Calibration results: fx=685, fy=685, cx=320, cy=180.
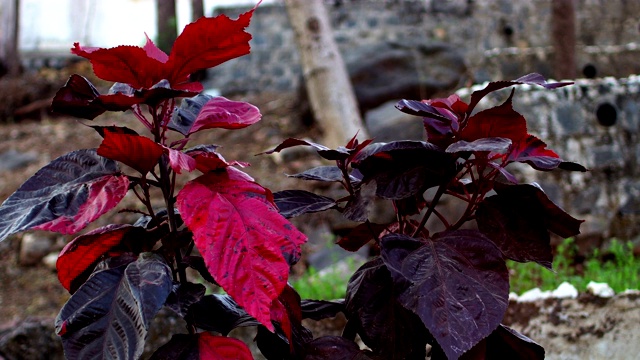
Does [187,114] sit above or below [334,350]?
above

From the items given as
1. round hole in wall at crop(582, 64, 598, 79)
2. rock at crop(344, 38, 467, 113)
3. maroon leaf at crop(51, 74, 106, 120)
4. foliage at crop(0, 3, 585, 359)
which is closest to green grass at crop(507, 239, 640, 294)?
foliage at crop(0, 3, 585, 359)

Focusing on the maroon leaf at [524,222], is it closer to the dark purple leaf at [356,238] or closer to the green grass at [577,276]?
the dark purple leaf at [356,238]

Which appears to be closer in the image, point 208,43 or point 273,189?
point 208,43

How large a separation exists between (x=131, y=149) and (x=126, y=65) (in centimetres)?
13

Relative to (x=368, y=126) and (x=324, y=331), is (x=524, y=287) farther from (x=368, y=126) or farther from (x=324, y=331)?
(x=368, y=126)

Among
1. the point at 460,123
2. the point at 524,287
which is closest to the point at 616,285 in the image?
the point at 524,287

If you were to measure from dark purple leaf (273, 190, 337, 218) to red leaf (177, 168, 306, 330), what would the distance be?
0.49ft

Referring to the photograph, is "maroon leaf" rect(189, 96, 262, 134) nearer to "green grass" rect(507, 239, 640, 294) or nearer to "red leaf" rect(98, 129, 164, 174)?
"red leaf" rect(98, 129, 164, 174)

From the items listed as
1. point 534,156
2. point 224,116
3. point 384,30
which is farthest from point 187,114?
point 384,30

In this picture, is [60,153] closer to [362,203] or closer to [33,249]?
[33,249]

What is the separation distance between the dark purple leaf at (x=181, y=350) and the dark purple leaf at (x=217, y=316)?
33 millimetres

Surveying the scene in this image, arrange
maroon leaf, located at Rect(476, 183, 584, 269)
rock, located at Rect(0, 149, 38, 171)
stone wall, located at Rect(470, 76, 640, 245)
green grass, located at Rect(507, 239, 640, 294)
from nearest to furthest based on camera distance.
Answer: maroon leaf, located at Rect(476, 183, 584, 269), green grass, located at Rect(507, 239, 640, 294), stone wall, located at Rect(470, 76, 640, 245), rock, located at Rect(0, 149, 38, 171)

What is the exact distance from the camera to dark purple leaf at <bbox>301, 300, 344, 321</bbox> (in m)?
1.19

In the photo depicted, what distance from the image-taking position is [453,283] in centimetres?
96
